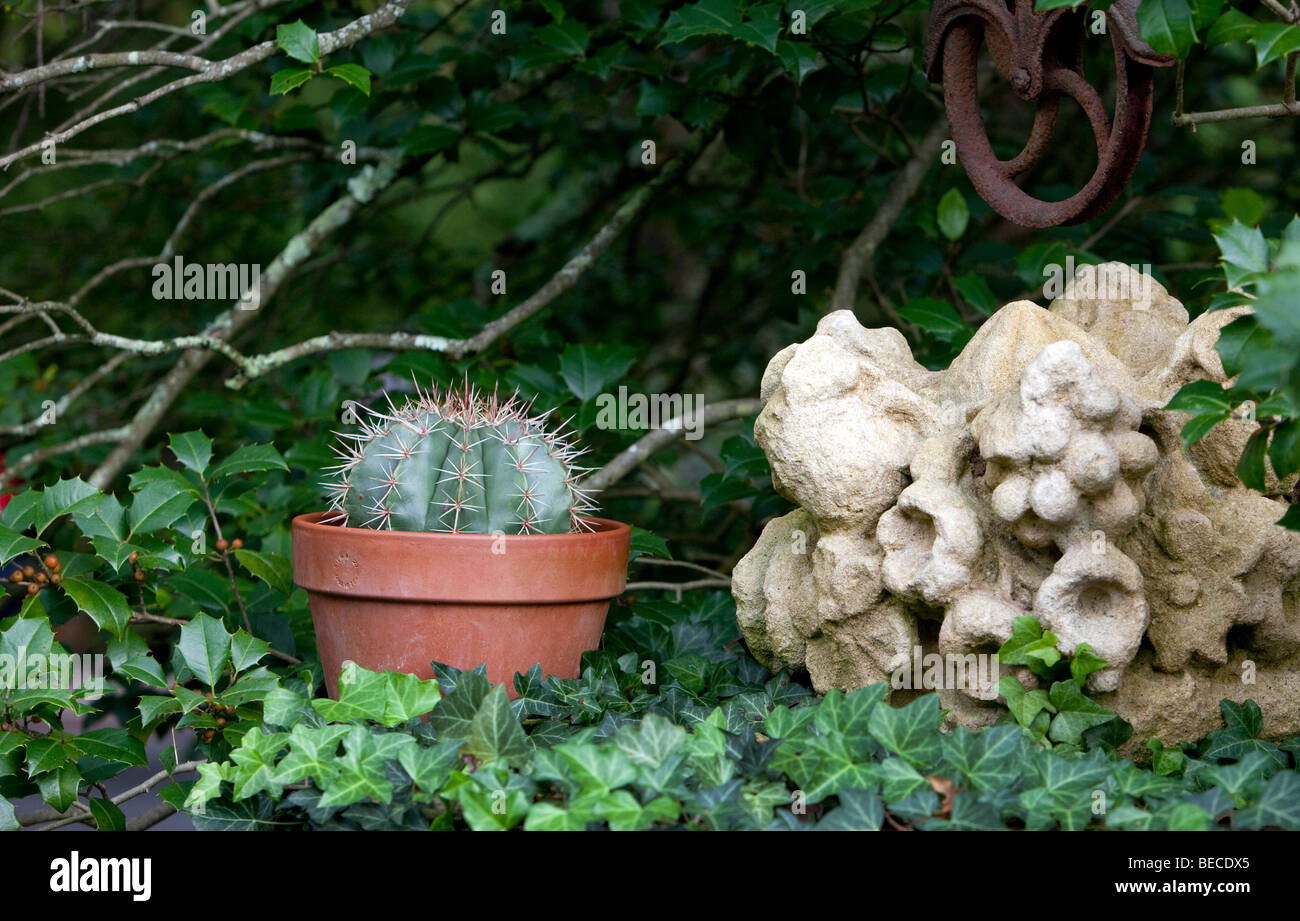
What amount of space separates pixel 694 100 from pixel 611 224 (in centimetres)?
39

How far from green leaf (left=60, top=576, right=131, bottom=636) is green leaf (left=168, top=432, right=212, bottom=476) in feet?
0.93

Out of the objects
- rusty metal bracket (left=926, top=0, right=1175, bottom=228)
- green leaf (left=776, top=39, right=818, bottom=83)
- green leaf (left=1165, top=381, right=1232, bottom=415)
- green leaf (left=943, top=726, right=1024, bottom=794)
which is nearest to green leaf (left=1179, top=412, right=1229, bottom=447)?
green leaf (left=1165, top=381, right=1232, bottom=415)

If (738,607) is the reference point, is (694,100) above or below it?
above

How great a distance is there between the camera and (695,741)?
1.45 meters

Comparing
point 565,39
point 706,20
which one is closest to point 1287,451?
point 706,20

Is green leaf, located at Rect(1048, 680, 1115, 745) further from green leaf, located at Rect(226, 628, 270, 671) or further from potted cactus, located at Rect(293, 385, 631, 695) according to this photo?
green leaf, located at Rect(226, 628, 270, 671)

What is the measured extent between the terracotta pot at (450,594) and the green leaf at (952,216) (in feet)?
4.50

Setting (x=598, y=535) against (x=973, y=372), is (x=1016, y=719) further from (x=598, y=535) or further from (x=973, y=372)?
(x=598, y=535)

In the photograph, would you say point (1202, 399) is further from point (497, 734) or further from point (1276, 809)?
point (497, 734)

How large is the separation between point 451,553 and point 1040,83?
1.19 m

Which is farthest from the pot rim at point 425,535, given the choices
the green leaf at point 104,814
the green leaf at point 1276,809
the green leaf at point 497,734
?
the green leaf at point 1276,809

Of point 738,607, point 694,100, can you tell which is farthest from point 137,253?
point 738,607

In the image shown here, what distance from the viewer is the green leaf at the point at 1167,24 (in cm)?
143

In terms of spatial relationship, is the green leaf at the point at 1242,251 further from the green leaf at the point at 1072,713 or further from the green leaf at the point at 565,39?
the green leaf at the point at 565,39
